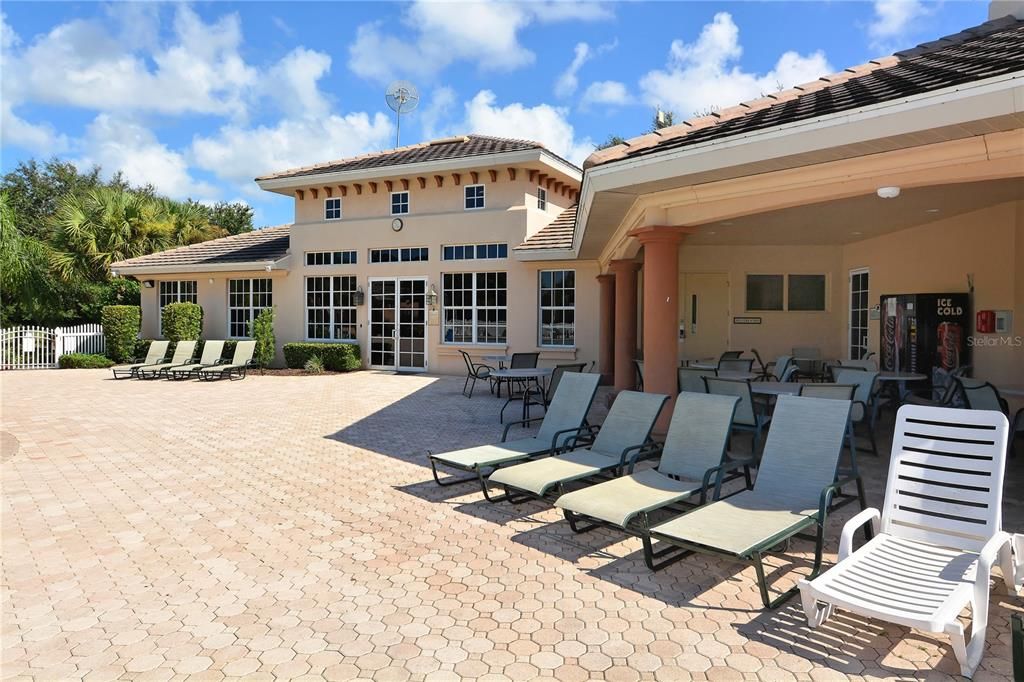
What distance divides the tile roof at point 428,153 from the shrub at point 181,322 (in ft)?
15.7

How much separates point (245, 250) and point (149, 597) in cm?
1955

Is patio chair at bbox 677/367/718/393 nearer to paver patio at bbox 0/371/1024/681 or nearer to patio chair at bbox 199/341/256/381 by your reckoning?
paver patio at bbox 0/371/1024/681

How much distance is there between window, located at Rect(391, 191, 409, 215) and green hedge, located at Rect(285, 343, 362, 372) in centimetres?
424

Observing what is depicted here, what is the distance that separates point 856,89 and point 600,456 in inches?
163

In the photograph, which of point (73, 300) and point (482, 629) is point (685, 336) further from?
point (73, 300)

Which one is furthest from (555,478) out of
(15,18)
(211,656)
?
(15,18)

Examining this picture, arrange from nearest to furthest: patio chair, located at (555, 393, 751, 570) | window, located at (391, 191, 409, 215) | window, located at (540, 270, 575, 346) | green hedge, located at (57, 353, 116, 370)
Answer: patio chair, located at (555, 393, 751, 570) → window, located at (540, 270, 575, 346) → window, located at (391, 191, 409, 215) → green hedge, located at (57, 353, 116, 370)

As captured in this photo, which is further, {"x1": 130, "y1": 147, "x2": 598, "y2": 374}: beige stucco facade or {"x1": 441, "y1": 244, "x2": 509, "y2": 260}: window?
{"x1": 441, "y1": 244, "x2": 509, "y2": 260}: window

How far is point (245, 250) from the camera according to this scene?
2145cm

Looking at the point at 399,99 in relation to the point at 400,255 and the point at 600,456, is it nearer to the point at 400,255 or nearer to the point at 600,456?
the point at 400,255

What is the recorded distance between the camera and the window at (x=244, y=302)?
801 inches

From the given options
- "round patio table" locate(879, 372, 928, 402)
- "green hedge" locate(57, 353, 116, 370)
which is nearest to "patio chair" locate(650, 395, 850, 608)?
"round patio table" locate(879, 372, 928, 402)

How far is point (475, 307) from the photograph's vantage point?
17.3 metres

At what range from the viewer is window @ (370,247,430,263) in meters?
18.0
